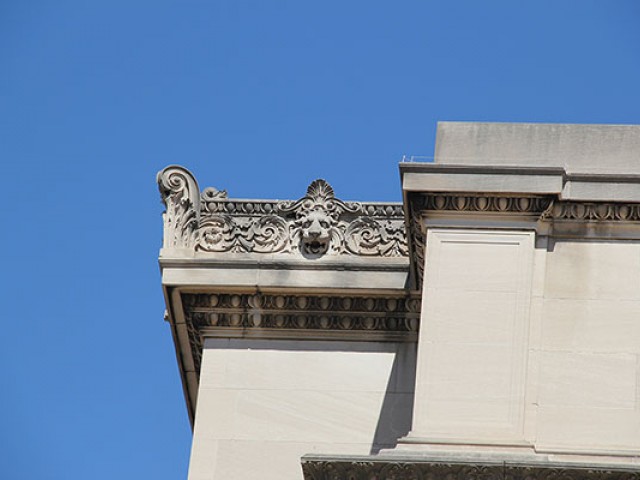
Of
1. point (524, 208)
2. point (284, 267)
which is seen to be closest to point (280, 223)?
point (284, 267)

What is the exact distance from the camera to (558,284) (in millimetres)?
38719

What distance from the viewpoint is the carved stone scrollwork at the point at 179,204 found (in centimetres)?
4281

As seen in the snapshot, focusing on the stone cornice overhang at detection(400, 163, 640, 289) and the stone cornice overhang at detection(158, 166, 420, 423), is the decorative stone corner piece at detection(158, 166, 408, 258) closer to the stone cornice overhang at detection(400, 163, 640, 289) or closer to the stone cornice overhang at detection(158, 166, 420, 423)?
the stone cornice overhang at detection(158, 166, 420, 423)

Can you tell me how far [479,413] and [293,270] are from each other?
613 centimetres

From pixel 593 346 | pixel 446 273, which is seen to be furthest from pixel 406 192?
pixel 593 346

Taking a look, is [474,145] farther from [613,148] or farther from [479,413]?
[479,413]

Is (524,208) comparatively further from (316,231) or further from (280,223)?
(280,223)

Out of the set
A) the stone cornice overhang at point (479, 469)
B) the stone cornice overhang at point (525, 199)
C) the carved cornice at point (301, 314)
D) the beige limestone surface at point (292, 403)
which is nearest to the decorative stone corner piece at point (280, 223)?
the carved cornice at point (301, 314)

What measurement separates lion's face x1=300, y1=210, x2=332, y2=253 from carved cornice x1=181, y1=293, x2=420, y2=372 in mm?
927

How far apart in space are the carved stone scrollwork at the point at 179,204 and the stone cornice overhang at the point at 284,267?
0.02 meters

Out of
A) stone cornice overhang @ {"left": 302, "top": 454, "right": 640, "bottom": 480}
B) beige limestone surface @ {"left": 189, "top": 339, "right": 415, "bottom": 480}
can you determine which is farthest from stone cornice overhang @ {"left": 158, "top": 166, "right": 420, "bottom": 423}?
stone cornice overhang @ {"left": 302, "top": 454, "right": 640, "bottom": 480}

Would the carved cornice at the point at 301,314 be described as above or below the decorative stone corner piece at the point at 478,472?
above

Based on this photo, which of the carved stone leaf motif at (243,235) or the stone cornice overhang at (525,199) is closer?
the stone cornice overhang at (525,199)

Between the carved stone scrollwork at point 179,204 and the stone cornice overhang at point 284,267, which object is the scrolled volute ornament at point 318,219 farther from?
the carved stone scrollwork at point 179,204
